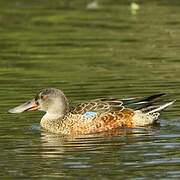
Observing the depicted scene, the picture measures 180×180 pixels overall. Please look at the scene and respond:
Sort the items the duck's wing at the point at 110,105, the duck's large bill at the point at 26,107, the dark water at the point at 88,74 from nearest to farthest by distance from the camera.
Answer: the dark water at the point at 88,74 < the duck's wing at the point at 110,105 < the duck's large bill at the point at 26,107

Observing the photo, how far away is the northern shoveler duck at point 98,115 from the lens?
47.8 feet

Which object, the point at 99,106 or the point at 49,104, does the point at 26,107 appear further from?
the point at 99,106

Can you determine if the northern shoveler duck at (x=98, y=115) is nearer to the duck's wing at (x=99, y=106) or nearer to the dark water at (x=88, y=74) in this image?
the duck's wing at (x=99, y=106)

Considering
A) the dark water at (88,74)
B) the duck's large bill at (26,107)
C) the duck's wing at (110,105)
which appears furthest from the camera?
the duck's large bill at (26,107)

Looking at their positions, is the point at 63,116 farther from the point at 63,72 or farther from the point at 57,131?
the point at 63,72

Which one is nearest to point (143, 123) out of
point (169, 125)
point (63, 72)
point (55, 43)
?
point (169, 125)

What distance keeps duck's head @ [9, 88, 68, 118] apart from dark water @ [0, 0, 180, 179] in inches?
9.3

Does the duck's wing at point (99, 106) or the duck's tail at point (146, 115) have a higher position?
the duck's wing at point (99, 106)

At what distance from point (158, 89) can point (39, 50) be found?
5570 mm

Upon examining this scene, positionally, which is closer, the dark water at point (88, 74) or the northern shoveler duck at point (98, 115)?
the dark water at point (88, 74)

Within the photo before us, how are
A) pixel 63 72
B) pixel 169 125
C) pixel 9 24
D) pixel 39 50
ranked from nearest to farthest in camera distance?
pixel 169 125, pixel 63 72, pixel 39 50, pixel 9 24

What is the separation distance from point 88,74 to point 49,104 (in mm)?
3714

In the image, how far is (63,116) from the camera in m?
14.8

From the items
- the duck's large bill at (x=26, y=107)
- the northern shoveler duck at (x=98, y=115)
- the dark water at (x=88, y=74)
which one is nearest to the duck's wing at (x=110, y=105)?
the northern shoveler duck at (x=98, y=115)
